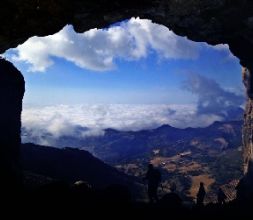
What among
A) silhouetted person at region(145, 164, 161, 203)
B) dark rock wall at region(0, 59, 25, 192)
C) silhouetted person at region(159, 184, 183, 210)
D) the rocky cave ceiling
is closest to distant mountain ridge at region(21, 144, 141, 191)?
dark rock wall at region(0, 59, 25, 192)

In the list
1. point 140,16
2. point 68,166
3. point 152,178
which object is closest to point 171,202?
point 152,178

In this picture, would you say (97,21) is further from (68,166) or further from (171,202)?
(68,166)

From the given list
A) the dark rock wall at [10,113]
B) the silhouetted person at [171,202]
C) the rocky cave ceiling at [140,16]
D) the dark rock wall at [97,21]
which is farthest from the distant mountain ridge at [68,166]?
the rocky cave ceiling at [140,16]

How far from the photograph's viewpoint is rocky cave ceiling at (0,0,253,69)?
48.5 ft

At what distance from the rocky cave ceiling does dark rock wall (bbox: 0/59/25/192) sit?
1758 cm

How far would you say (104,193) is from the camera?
95.9 feet

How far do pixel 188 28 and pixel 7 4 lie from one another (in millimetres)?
19409

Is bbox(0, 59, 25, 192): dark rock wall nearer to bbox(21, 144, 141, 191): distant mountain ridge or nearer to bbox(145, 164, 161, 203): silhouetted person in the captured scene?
bbox(145, 164, 161, 203): silhouetted person

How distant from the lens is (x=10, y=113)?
130 ft

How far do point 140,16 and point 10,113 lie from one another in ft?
70.6

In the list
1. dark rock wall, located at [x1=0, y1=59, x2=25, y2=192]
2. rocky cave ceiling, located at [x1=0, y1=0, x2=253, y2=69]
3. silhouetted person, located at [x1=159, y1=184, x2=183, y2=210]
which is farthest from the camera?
dark rock wall, located at [x1=0, y1=59, x2=25, y2=192]

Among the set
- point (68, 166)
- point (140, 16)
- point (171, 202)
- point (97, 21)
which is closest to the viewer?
point (97, 21)

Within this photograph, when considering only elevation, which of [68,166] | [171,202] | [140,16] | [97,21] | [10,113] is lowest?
[171,202]

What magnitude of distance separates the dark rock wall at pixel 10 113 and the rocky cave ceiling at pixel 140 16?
17578 mm
